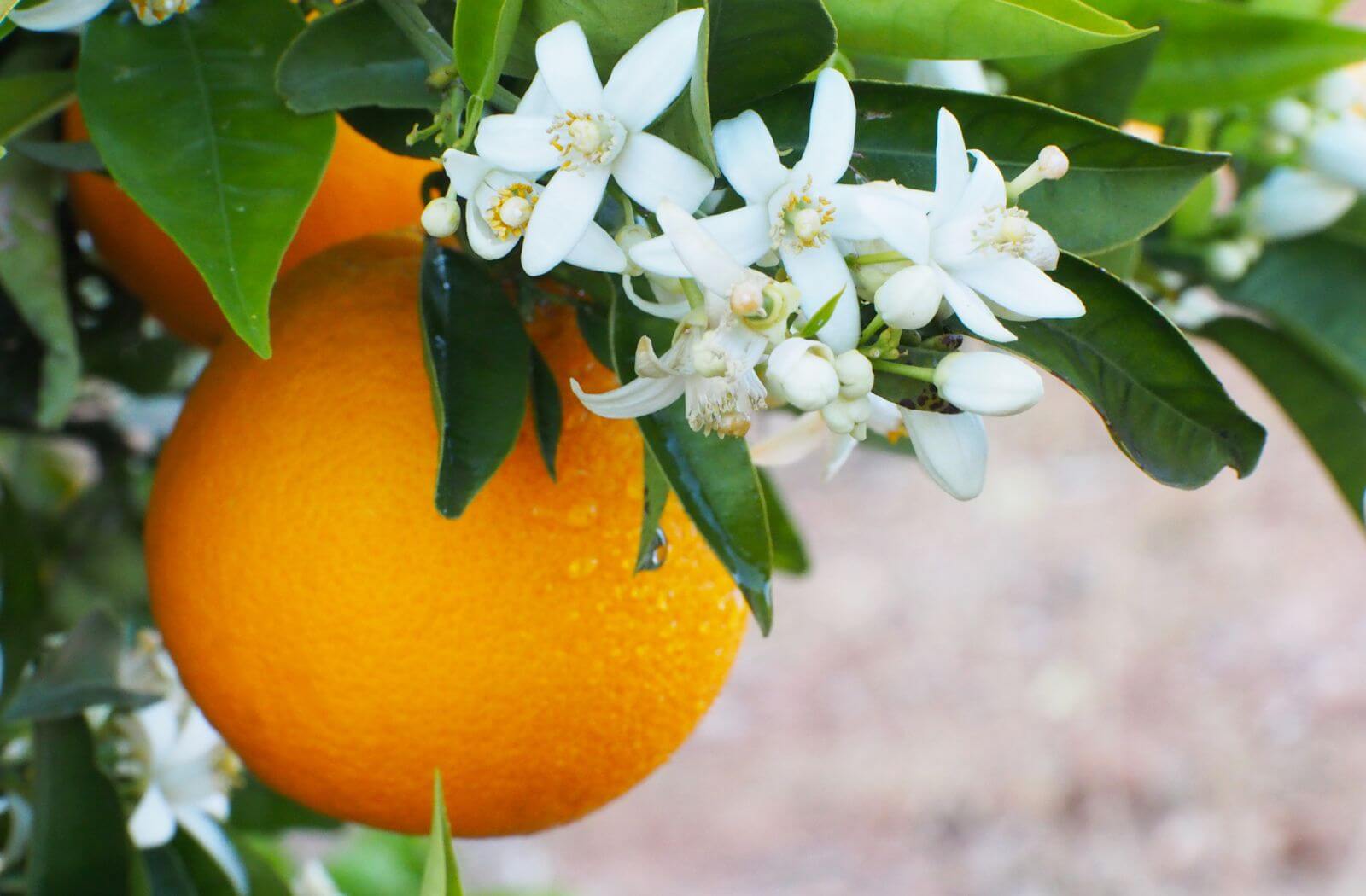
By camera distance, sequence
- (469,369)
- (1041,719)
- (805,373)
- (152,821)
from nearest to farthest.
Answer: (805,373), (469,369), (152,821), (1041,719)

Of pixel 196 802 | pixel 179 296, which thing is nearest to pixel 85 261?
pixel 179 296

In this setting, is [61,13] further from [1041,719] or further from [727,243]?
[1041,719]

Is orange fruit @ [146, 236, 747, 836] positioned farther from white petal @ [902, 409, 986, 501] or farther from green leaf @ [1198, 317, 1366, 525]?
green leaf @ [1198, 317, 1366, 525]

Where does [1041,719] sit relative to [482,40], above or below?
below

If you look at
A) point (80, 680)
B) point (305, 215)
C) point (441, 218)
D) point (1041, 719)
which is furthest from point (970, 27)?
point (1041, 719)

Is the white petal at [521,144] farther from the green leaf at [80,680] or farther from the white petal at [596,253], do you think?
the green leaf at [80,680]

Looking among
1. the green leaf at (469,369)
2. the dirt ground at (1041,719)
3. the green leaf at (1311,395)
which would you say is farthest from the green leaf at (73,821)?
the dirt ground at (1041,719)

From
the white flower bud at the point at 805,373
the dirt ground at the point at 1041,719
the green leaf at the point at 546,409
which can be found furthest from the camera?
the dirt ground at the point at 1041,719
